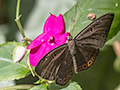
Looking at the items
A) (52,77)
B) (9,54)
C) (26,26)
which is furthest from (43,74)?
(26,26)

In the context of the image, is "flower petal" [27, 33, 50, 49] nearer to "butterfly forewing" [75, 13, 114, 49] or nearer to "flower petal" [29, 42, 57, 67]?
"flower petal" [29, 42, 57, 67]

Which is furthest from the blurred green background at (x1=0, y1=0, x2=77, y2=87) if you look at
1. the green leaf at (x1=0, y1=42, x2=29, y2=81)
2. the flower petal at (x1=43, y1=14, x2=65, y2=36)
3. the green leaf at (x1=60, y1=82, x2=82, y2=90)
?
the green leaf at (x1=60, y1=82, x2=82, y2=90)

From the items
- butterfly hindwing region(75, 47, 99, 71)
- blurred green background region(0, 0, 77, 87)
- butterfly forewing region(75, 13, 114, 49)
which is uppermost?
blurred green background region(0, 0, 77, 87)

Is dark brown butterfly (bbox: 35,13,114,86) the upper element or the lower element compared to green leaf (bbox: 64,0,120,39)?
lower

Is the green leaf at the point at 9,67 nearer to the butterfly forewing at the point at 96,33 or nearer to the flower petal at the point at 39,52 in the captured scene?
the flower petal at the point at 39,52

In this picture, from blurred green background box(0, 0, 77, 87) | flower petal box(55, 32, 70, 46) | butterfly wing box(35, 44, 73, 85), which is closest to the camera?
butterfly wing box(35, 44, 73, 85)

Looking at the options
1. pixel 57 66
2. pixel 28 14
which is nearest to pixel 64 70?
pixel 57 66

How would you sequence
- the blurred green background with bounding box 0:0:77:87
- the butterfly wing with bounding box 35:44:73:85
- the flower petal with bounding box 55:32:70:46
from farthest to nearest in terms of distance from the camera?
the blurred green background with bounding box 0:0:77:87, the flower petal with bounding box 55:32:70:46, the butterfly wing with bounding box 35:44:73:85
